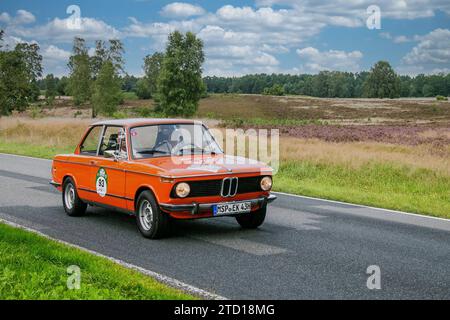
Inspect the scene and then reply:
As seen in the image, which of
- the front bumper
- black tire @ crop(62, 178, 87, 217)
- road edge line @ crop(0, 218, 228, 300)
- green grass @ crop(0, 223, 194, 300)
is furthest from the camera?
black tire @ crop(62, 178, 87, 217)

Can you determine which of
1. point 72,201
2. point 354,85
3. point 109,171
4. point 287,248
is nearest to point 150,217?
point 109,171

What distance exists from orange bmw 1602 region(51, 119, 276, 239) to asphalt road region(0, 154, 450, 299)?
39 cm

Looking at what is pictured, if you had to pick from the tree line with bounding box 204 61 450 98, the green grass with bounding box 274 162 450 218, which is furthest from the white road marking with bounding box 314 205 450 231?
the tree line with bounding box 204 61 450 98

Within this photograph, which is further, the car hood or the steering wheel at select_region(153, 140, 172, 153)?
the steering wheel at select_region(153, 140, 172, 153)

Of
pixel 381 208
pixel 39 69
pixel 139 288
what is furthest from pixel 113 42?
pixel 139 288

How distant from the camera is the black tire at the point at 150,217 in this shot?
812cm

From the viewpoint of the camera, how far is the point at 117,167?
29.5ft

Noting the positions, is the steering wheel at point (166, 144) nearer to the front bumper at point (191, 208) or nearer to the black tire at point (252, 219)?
the front bumper at point (191, 208)

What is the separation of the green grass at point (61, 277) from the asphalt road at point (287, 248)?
52cm

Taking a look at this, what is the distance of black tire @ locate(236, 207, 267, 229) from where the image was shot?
9109 millimetres

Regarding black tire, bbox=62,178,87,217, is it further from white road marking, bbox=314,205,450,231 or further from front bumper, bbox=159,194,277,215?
white road marking, bbox=314,205,450,231

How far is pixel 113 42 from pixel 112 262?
85593 millimetres

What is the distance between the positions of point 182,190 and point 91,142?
2.81 m

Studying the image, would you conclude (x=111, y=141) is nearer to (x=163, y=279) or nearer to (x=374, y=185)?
(x=163, y=279)
